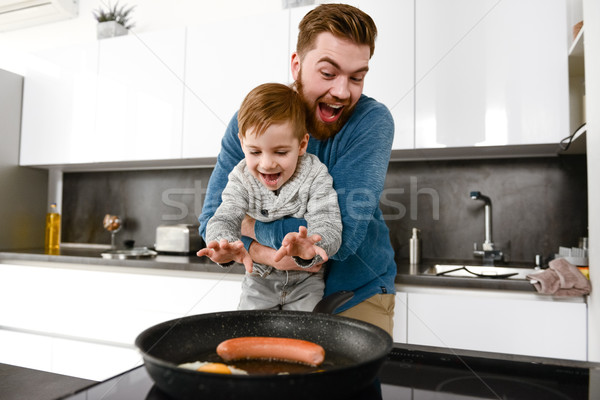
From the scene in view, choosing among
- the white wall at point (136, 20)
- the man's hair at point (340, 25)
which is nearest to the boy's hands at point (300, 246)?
the man's hair at point (340, 25)

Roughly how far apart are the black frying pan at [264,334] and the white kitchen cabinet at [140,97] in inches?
79.7

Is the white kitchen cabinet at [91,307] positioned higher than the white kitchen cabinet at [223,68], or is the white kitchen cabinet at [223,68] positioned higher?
the white kitchen cabinet at [223,68]

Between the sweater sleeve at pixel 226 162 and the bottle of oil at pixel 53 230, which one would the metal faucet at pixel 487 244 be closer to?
the sweater sleeve at pixel 226 162

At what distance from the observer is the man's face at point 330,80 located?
107 cm

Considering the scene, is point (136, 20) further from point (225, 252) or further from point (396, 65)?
point (225, 252)

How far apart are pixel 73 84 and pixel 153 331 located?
277 centimetres

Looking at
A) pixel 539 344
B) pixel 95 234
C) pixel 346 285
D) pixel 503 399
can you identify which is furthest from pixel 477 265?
pixel 95 234

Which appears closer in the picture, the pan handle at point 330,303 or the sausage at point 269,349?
the sausage at point 269,349

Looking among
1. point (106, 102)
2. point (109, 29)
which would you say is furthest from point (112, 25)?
point (106, 102)

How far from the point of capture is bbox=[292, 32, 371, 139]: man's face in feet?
Result: 3.51

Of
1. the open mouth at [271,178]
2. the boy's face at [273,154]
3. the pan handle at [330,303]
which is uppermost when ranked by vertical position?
the boy's face at [273,154]

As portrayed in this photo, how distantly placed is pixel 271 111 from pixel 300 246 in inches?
14.6

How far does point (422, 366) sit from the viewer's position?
703 millimetres

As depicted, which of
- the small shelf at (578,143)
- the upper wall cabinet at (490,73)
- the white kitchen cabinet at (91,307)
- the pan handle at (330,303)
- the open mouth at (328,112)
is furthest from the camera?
the white kitchen cabinet at (91,307)
